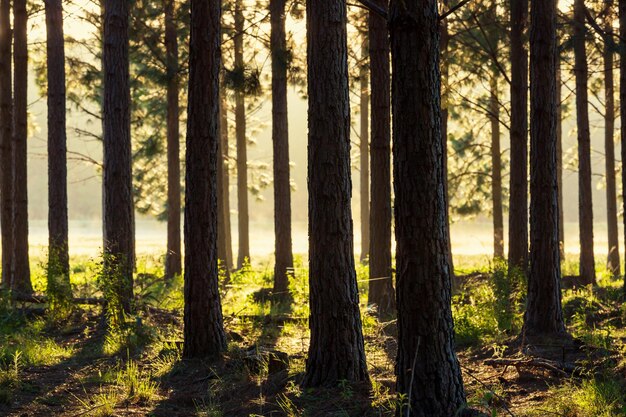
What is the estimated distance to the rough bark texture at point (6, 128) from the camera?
51.9 feet

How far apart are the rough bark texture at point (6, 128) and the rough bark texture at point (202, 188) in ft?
27.9

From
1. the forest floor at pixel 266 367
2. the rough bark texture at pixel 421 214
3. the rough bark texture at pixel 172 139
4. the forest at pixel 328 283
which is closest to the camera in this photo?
the rough bark texture at pixel 421 214

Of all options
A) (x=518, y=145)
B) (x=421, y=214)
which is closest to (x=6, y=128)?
(x=518, y=145)

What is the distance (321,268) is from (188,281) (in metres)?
2.55

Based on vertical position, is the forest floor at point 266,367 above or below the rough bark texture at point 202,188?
below

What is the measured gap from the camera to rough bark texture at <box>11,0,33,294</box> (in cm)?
1532

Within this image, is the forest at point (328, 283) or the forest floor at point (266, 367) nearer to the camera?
the forest at point (328, 283)

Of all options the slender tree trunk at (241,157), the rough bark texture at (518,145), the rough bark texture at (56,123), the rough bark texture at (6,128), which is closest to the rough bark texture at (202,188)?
the rough bark texture at (56,123)

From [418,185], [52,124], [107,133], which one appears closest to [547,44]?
[418,185]

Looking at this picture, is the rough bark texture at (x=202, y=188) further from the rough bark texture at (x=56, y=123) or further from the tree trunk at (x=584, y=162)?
the tree trunk at (x=584, y=162)

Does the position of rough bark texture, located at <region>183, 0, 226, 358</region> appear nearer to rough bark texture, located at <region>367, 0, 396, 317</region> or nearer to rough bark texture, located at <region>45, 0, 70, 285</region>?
rough bark texture, located at <region>367, 0, 396, 317</region>

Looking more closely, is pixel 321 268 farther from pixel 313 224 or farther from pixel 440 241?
pixel 440 241

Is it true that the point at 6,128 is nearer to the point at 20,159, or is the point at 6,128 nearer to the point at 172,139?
the point at 20,159

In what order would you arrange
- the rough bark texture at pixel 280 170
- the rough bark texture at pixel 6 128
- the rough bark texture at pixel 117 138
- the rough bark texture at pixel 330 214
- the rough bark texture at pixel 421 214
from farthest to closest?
the rough bark texture at pixel 6 128
the rough bark texture at pixel 280 170
the rough bark texture at pixel 117 138
the rough bark texture at pixel 330 214
the rough bark texture at pixel 421 214
